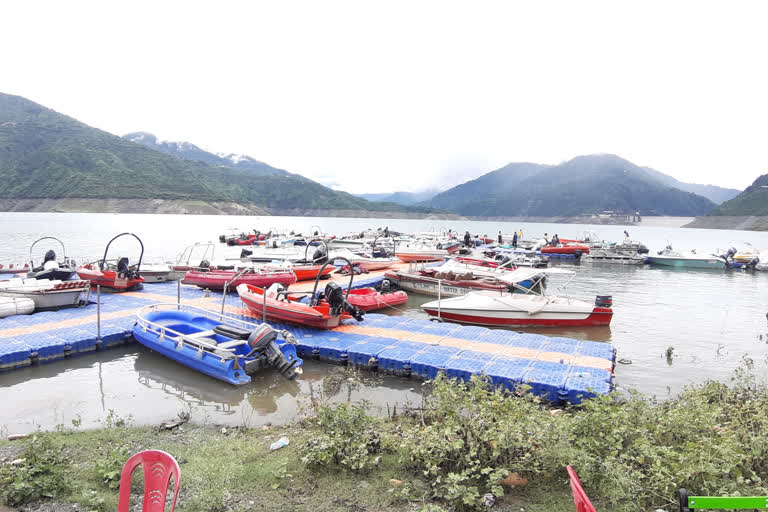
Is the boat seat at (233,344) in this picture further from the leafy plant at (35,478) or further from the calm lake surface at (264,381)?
the leafy plant at (35,478)

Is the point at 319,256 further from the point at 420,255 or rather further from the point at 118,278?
the point at 420,255

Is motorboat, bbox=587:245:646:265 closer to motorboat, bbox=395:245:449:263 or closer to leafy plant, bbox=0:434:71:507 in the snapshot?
motorboat, bbox=395:245:449:263

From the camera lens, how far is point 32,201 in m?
130

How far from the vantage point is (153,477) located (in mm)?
2697

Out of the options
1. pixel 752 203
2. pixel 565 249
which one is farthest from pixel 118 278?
pixel 752 203

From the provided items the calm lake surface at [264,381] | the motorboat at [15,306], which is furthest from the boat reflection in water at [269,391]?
the motorboat at [15,306]

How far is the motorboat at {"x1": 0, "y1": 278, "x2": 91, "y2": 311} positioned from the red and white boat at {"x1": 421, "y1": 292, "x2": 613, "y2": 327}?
39.6ft

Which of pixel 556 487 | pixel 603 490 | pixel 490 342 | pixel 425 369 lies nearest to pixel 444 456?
pixel 556 487

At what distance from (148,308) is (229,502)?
948 centimetres

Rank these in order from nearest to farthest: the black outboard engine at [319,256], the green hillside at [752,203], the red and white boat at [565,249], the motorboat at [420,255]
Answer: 1. the black outboard engine at [319,256]
2. the motorboat at [420,255]
3. the red and white boat at [565,249]
4. the green hillside at [752,203]

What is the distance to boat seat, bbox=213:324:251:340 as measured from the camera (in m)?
9.95

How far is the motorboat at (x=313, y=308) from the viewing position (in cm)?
1209

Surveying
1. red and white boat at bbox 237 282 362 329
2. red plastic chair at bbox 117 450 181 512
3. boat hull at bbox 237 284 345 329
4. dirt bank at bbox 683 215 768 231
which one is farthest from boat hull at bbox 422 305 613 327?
dirt bank at bbox 683 215 768 231

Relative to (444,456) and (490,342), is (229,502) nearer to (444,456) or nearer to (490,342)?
(444,456)
